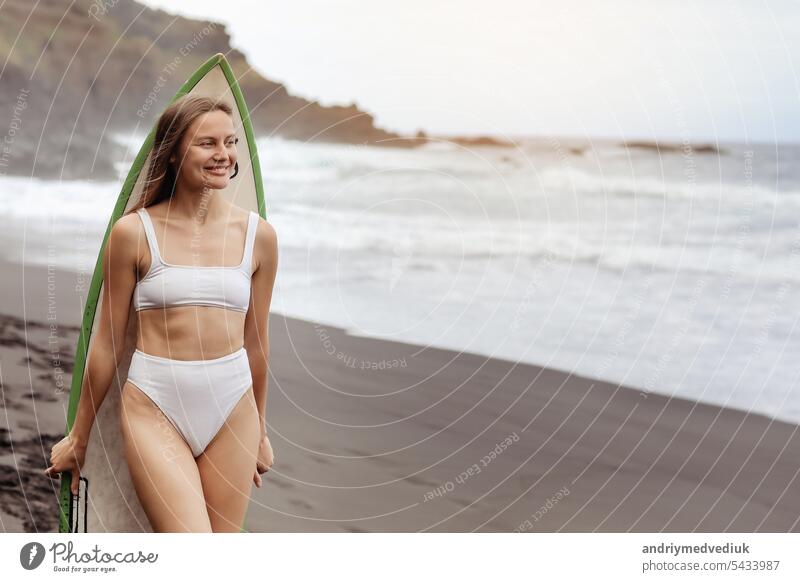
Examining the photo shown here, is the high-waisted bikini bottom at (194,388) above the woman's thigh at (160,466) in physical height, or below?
above

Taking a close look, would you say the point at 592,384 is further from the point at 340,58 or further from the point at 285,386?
the point at 340,58

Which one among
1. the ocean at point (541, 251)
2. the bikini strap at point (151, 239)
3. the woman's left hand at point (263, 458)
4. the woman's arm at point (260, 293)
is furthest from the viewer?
the ocean at point (541, 251)

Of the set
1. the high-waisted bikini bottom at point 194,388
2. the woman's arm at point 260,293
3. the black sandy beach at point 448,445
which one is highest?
the woman's arm at point 260,293

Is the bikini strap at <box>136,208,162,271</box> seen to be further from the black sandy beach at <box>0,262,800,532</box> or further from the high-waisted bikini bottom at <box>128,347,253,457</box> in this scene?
the black sandy beach at <box>0,262,800,532</box>

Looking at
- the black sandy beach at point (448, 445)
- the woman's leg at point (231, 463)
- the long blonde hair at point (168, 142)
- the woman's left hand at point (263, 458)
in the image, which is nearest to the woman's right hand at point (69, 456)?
the woman's leg at point (231, 463)

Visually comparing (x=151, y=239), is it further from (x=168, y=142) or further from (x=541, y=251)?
(x=541, y=251)

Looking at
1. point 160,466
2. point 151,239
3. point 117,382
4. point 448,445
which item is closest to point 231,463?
Answer: point 160,466

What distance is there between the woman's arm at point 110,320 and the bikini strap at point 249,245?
245 mm

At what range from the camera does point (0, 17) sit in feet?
19.3

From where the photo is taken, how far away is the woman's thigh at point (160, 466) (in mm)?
2232

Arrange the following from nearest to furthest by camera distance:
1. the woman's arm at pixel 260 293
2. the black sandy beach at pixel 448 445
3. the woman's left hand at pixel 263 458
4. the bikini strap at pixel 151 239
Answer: the bikini strap at pixel 151 239
the woman's arm at pixel 260 293
the woman's left hand at pixel 263 458
the black sandy beach at pixel 448 445

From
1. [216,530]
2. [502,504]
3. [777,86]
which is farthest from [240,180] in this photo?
[777,86]

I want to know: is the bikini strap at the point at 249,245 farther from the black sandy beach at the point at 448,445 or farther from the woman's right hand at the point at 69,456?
the black sandy beach at the point at 448,445

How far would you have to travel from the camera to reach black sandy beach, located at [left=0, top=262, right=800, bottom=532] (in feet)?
11.1
